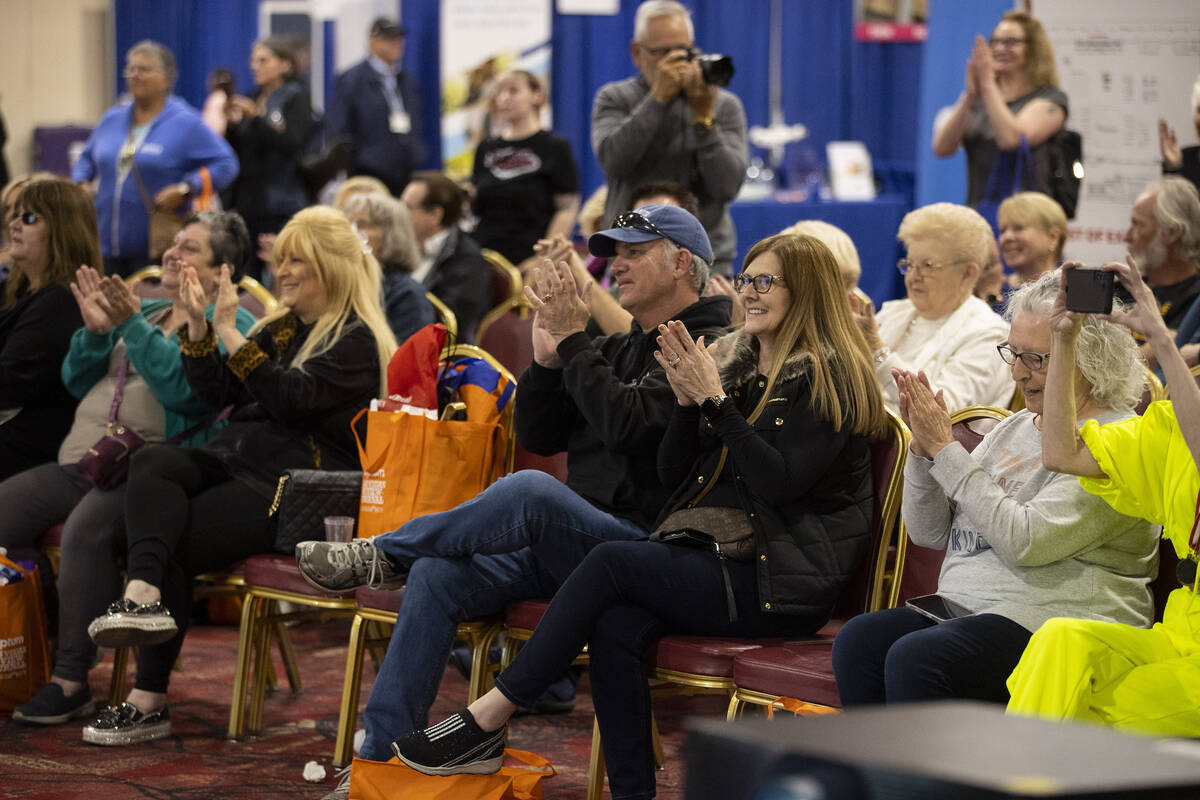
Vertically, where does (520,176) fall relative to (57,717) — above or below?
above

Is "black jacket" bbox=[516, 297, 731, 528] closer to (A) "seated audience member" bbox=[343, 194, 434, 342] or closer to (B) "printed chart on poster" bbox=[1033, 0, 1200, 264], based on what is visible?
(A) "seated audience member" bbox=[343, 194, 434, 342]

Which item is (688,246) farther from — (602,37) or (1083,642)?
(602,37)

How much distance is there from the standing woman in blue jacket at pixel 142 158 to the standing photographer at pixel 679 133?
2328 mm

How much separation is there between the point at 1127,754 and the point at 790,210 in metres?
5.90

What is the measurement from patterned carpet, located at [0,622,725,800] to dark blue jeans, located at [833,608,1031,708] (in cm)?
51

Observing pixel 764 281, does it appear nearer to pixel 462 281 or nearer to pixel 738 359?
pixel 738 359

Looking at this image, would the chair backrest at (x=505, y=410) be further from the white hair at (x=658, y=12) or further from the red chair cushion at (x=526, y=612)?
the white hair at (x=658, y=12)

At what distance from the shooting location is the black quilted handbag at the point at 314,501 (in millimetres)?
3482

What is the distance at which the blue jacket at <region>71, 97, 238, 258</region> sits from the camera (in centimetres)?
617

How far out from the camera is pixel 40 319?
415 centimetres

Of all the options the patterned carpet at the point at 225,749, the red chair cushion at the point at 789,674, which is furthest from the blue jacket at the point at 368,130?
the red chair cushion at the point at 789,674

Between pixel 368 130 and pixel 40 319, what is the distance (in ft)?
14.2

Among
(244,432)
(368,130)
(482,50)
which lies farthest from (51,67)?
(244,432)

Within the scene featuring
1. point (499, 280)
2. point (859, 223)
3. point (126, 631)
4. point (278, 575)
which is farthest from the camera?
point (859, 223)
